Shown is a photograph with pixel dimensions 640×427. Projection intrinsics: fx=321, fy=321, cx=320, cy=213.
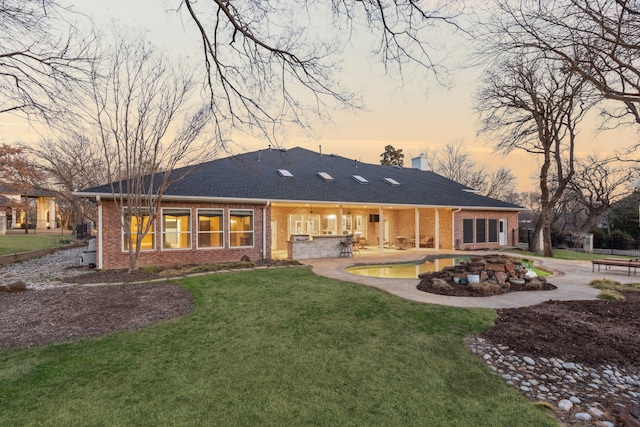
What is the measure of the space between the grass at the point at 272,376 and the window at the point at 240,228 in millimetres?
8000

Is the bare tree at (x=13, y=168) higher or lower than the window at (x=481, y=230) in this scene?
higher

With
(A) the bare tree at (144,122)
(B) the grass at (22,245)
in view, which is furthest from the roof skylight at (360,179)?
(B) the grass at (22,245)

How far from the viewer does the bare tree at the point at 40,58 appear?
188 inches

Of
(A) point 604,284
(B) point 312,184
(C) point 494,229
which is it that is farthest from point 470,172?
(A) point 604,284

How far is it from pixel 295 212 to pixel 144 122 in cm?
946

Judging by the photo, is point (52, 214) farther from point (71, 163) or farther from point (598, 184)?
point (598, 184)

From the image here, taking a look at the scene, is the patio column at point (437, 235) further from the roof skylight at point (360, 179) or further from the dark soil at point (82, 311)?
the dark soil at point (82, 311)

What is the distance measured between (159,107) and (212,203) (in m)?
4.13

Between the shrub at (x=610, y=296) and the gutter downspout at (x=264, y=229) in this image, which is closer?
the shrub at (x=610, y=296)

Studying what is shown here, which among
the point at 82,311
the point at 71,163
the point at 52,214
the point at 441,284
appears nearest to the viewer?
the point at 82,311

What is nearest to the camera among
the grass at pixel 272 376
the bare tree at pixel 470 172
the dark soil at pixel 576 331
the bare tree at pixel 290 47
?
the grass at pixel 272 376

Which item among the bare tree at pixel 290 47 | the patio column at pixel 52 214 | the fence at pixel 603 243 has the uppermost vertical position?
the bare tree at pixel 290 47

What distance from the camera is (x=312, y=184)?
16875mm

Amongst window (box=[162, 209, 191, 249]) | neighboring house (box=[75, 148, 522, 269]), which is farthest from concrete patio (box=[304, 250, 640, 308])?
window (box=[162, 209, 191, 249])
